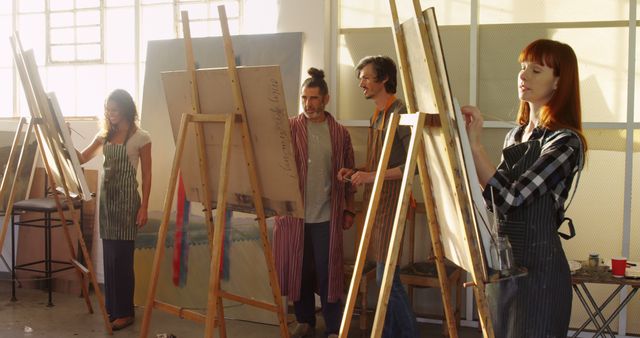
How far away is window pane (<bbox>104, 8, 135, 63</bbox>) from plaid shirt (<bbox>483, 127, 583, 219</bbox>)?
360 cm

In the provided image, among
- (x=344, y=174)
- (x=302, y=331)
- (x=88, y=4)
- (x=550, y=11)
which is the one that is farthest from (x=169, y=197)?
(x=88, y=4)

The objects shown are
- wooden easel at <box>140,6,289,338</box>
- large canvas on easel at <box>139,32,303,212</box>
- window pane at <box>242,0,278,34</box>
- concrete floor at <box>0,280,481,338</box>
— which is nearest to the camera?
wooden easel at <box>140,6,289,338</box>

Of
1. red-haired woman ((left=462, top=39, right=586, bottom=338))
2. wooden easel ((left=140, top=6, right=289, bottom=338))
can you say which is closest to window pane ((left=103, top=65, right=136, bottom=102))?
wooden easel ((left=140, top=6, right=289, bottom=338))

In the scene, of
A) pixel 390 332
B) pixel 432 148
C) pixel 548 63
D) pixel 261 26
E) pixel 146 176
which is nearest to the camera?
pixel 548 63

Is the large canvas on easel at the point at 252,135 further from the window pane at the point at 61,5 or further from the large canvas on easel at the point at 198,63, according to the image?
the window pane at the point at 61,5

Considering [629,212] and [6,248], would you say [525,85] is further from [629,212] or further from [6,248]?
[6,248]

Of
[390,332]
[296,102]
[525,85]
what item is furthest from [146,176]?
[525,85]

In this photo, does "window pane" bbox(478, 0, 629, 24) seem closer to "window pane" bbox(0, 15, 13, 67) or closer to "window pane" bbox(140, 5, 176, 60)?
"window pane" bbox(140, 5, 176, 60)

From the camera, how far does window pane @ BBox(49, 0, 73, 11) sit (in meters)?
5.00

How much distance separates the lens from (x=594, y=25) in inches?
143

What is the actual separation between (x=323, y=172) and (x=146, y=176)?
3.47 ft

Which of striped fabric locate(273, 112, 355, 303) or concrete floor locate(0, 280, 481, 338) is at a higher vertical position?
striped fabric locate(273, 112, 355, 303)

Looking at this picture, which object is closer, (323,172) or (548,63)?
(548,63)

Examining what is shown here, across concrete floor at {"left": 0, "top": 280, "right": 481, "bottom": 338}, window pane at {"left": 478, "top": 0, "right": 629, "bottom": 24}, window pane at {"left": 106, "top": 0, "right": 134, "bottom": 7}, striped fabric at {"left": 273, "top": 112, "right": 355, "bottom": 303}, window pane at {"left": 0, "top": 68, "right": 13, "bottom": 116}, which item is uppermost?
window pane at {"left": 106, "top": 0, "right": 134, "bottom": 7}
